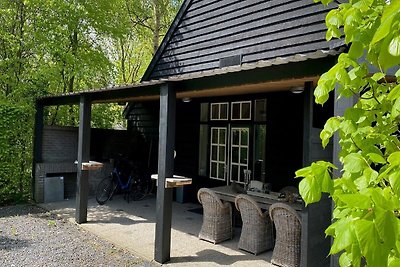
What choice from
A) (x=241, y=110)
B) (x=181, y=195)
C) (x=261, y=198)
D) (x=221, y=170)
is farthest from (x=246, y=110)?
(x=181, y=195)

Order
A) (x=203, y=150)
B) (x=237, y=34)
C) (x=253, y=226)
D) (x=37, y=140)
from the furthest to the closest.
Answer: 1. (x=203, y=150)
2. (x=37, y=140)
3. (x=237, y=34)
4. (x=253, y=226)

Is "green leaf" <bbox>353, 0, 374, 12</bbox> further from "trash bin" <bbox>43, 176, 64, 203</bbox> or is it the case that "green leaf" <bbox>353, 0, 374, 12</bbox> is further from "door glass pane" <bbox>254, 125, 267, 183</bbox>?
"trash bin" <bbox>43, 176, 64, 203</bbox>

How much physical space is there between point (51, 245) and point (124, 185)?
3270 mm

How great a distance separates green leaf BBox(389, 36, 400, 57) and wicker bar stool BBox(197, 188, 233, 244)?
14.2 feet

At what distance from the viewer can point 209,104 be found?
804cm

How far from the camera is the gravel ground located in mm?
4477

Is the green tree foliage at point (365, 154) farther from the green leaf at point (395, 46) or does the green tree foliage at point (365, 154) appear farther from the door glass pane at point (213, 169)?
the door glass pane at point (213, 169)

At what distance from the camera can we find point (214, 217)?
525 cm

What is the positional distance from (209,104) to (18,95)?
4513mm

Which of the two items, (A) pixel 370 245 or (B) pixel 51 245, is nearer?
(A) pixel 370 245

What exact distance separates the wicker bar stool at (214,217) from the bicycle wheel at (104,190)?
11.5 feet

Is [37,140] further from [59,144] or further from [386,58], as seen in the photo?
[386,58]

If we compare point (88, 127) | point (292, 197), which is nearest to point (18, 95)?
point (88, 127)

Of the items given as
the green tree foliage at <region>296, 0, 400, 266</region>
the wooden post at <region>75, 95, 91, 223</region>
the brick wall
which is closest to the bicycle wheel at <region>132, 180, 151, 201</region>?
the brick wall
